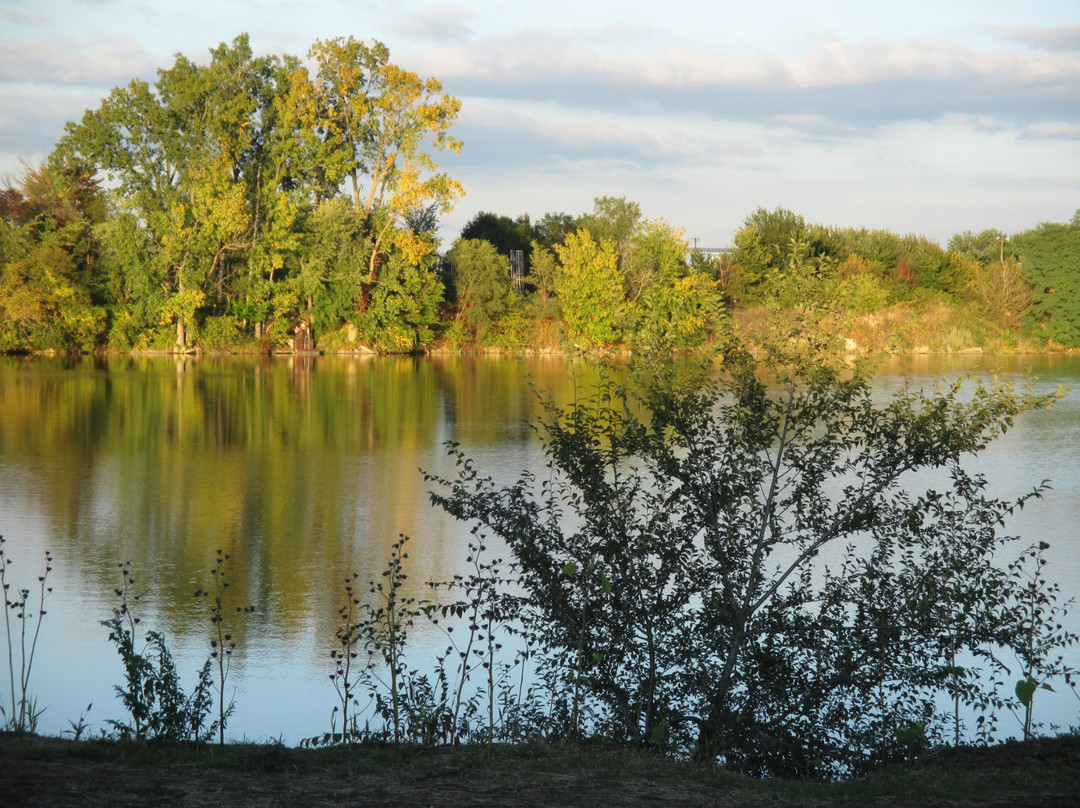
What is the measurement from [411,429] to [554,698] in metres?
16.4

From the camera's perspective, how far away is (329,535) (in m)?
12.9

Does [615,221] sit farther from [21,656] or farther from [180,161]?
[21,656]

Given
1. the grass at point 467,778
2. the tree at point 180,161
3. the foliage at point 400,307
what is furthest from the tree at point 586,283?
the grass at point 467,778

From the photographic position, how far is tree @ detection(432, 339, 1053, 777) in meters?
6.41

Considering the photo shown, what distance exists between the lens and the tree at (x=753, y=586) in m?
6.41

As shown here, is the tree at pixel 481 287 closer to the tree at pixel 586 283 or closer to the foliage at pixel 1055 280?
the tree at pixel 586 283

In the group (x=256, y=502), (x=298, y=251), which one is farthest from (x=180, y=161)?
(x=256, y=502)

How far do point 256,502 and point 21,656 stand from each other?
6.98 m

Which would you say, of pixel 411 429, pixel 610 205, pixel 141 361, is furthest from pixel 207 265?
pixel 411 429

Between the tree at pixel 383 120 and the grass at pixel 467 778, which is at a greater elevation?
the tree at pixel 383 120

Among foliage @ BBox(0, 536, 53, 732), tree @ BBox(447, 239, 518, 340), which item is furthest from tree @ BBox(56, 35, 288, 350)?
foliage @ BBox(0, 536, 53, 732)

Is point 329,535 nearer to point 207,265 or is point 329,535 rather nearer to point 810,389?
point 810,389

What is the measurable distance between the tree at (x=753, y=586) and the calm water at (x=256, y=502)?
0.97 m

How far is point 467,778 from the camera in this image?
16.5 ft
